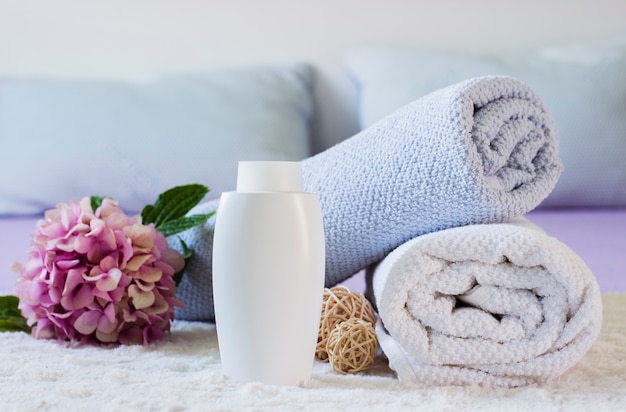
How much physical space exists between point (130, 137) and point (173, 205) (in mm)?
687

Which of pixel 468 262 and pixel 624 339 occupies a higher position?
pixel 468 262

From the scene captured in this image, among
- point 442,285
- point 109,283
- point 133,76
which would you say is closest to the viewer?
point 442,285

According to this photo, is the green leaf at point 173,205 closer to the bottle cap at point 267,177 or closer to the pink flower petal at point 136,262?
the pink flower petal at point 136,262

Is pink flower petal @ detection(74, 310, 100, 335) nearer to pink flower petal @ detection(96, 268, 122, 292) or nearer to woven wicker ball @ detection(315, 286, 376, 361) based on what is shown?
pink flower petal @ detection(96, 268, 122, 292)

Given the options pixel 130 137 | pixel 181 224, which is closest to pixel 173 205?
pixel 181 224

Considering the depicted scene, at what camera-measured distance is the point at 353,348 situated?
0.66m

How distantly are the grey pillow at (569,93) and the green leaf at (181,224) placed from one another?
82 centimetres

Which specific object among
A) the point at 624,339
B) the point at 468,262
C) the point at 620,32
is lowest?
the point at 624,339

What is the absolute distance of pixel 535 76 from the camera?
162 cm

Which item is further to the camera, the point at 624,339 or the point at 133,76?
the point at 133,76

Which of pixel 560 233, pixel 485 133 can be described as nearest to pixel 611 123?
pixel 560 233

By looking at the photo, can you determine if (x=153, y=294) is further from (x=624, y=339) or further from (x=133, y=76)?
(x=133, y=76)

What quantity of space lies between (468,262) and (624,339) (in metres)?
0.26

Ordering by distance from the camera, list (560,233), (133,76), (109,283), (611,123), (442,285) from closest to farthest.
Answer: (442,285)
(109,283)
(560,233)
(611,123)
(133,76)
